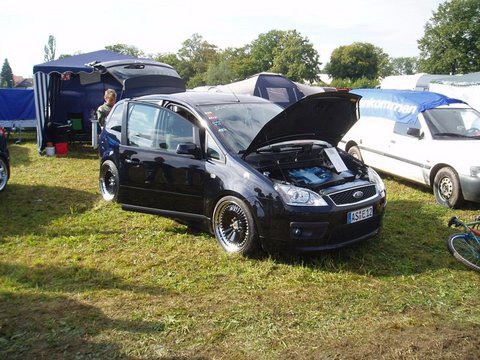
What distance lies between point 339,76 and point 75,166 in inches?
3357

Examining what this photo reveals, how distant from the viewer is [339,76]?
3509 inches

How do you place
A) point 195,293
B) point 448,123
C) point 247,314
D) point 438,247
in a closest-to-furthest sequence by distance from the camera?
point 247,314
point 195,293
point 438,247
point 448,123

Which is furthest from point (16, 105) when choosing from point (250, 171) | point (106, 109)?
point (250, 171)

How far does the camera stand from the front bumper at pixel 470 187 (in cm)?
636

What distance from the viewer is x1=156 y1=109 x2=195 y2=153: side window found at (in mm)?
5156

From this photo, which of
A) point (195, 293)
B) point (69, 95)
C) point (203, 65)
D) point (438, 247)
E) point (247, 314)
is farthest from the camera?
point (203, 65)

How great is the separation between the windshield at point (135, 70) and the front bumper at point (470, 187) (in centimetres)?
856

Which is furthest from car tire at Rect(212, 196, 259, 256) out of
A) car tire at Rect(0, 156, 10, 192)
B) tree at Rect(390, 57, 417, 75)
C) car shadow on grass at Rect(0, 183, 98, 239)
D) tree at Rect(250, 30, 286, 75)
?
tree at Rect(390, 57, 417, 75)

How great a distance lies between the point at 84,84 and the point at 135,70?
2331 millimetres

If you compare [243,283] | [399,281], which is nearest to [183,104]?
[243,283]

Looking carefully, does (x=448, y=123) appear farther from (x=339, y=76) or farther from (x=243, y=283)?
(x=339, y=76)

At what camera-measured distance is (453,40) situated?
47.8 meters

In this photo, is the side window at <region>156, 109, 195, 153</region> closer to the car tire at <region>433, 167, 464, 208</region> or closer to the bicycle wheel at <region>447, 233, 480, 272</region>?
the bicycle wheel at <region>447, 233, 480, 272</region>

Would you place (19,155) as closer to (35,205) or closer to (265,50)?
(35,205)
